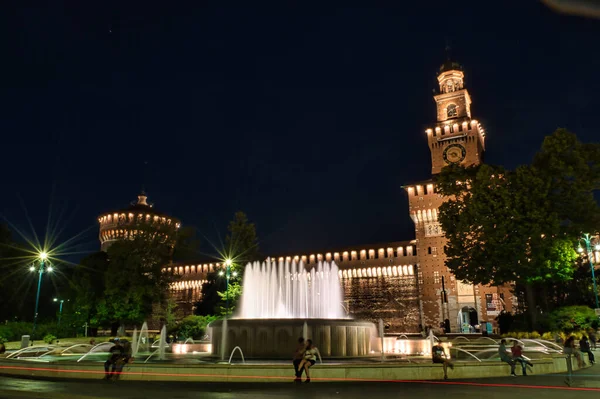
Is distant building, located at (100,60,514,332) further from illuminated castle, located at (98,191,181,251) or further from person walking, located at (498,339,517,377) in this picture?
person walking, located at (498,339,517,377)

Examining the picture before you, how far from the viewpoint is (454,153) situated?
1997 inches

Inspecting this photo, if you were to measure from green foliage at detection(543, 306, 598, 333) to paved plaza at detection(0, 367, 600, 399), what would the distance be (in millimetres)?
14788

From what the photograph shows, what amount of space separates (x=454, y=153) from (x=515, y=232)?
81.0ft

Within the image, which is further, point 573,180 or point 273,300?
point 573,180

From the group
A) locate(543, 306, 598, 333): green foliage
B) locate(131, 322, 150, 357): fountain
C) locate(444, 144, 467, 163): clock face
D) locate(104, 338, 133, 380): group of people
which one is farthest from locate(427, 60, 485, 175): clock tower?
locate(104, 338, 133, 380): group of people

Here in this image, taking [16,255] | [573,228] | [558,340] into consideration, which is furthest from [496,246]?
[16,255]

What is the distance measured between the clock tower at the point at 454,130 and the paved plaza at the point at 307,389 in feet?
136

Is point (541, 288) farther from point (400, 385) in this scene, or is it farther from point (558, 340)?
point (400, 385)

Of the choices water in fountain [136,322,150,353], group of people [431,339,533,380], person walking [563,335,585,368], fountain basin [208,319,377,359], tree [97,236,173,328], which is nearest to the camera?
group of people [431,339,533,380]

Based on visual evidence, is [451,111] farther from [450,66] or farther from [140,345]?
[140,345]

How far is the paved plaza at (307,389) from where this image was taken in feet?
28.5

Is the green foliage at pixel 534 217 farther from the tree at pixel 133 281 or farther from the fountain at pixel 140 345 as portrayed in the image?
the tree at pixel 133 281

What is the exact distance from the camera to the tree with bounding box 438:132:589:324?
2664 cm

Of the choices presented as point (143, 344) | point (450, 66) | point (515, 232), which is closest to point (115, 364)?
point (143, 344)
